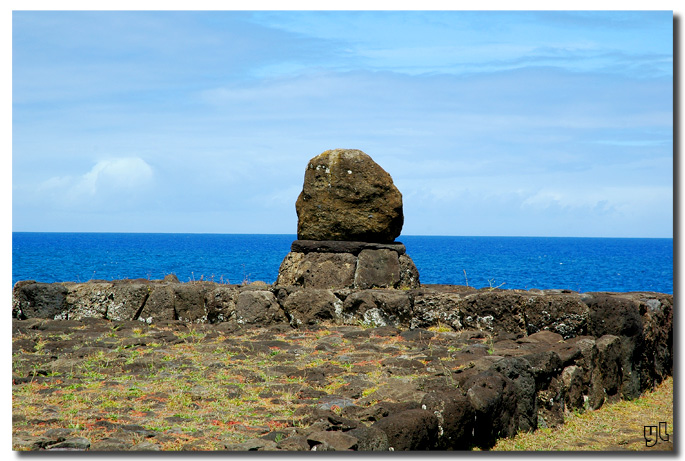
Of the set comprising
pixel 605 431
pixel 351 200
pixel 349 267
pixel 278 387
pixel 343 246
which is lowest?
pixel 605 431

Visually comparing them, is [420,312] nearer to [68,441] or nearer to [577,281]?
[68,441]

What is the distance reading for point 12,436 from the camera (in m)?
5.29

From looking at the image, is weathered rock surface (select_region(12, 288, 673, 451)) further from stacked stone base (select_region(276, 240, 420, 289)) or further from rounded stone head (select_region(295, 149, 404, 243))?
rounded stone head (select_region(295, 149, 404, 243))

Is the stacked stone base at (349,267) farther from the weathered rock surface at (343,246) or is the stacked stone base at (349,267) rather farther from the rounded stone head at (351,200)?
the rounded stone head at (351,200)

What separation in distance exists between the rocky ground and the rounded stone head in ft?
6.16

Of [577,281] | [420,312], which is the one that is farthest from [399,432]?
[577,281]

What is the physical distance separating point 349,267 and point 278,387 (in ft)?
14.1

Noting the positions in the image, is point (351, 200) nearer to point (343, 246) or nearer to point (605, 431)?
point (343, 246)

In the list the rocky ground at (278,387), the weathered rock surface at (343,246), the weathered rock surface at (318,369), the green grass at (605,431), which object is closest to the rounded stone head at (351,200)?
the weathered rock surface at (343,246)

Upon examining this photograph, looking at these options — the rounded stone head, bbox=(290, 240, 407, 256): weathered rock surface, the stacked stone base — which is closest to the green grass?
the stacked stone base

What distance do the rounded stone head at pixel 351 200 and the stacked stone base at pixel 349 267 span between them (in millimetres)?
229

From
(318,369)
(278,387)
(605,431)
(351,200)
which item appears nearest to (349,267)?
(351,200)

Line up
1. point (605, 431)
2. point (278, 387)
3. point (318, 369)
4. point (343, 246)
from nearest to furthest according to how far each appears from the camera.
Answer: point (278, 387), point (605, 431), point (318, 369), point (343, 246)

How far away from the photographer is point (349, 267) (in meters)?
11.1
